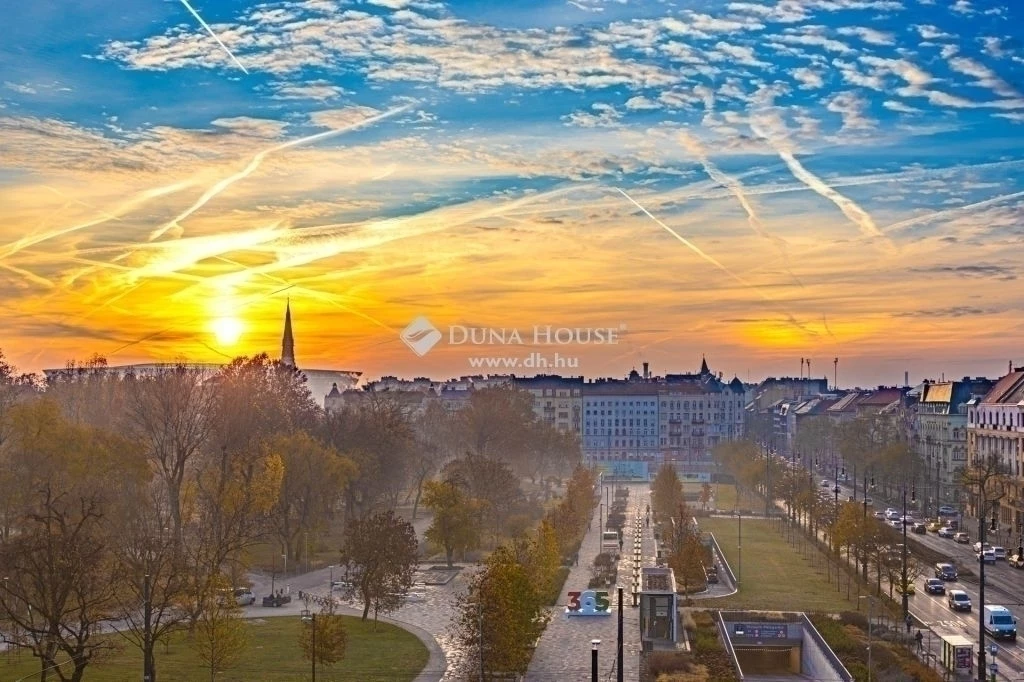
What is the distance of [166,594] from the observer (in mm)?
40938

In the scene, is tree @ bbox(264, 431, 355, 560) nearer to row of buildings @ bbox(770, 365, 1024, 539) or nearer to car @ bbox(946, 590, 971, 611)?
car @ bbox(946, 590, 971, 611)

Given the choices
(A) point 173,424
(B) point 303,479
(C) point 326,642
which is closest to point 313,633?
(C) point 326,642

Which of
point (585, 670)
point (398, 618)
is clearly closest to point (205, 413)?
point (398, 618)

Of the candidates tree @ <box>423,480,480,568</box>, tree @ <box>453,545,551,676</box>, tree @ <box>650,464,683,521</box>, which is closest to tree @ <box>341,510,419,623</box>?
tree @ <box>453,545,551,676</box>

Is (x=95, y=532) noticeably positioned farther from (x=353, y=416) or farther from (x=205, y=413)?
(x=353, y=416)

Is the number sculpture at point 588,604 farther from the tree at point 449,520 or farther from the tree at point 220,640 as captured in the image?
the tree at point 220,640

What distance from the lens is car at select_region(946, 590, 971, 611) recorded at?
55.3 metres

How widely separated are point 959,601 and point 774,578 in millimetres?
12596

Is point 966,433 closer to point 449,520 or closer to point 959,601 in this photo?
point 959,601

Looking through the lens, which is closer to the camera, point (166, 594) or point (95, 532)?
point (166, 594)

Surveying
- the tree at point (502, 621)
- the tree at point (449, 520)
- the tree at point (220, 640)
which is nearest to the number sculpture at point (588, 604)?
the tree at point (502, 621)

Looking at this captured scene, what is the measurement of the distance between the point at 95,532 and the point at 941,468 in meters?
97.5

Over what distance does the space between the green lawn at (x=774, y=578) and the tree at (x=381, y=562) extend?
16.5 m

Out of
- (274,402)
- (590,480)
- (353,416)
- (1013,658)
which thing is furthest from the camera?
(590,480)
